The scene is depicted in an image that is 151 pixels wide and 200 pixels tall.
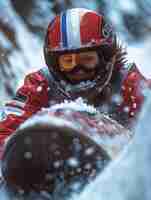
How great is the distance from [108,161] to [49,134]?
0.18 meters

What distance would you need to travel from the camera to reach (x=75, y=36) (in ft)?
11.6

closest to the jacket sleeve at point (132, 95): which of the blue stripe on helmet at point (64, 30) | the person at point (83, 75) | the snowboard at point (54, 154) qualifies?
the person at point (83, 75)

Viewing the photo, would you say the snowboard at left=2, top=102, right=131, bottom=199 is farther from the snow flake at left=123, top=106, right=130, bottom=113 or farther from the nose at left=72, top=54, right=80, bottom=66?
the snow flake at left=123, top=106, right=130, bottom=113

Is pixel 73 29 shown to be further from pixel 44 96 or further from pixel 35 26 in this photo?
pixel 35 26

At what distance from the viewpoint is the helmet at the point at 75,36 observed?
3500mm

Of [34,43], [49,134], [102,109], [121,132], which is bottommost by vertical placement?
[34,43]

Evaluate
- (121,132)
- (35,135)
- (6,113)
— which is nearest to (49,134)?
(35,135)

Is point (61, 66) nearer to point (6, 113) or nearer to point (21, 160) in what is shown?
point (6, 113)

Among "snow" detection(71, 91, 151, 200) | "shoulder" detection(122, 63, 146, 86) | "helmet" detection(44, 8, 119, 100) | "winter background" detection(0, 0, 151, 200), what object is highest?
"snow" detection(71, 91, 151, 200)

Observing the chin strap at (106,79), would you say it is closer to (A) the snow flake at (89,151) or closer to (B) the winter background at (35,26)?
(A) the snow flake at (89,151)

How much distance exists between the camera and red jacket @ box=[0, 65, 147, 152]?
354 centimetres

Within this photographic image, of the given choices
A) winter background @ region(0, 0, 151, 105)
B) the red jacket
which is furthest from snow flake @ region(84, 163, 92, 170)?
winter background @ region(0, 0, 151, 105)

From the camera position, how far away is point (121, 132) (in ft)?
8.56

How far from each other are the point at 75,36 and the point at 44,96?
318 millimetres
